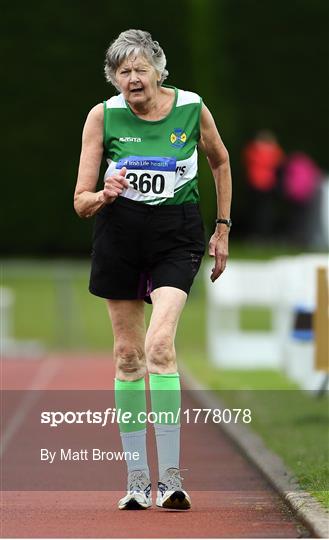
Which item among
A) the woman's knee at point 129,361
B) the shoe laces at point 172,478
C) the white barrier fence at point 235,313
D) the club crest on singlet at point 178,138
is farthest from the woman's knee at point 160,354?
the white barrier fence at point 235,313

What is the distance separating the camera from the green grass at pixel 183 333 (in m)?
12.8

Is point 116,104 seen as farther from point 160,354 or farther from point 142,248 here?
point 160,354

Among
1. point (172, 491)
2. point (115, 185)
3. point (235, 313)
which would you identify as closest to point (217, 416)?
point (172, 491)

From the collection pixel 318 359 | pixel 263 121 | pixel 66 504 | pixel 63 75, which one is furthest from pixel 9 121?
pixel 66 504

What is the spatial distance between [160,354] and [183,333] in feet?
52.3

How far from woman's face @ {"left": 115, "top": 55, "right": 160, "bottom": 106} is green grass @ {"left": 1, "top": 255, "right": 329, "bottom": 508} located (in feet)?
14.0

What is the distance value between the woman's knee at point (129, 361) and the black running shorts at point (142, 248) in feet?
0.74

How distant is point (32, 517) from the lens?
7531 millimetres

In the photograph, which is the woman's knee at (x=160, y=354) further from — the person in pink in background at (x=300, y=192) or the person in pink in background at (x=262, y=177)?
the person in pink in background at (x=300, y=192)

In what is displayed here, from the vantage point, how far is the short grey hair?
748cm

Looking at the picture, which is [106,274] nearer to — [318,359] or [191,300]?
[318,359]

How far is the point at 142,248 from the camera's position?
7.65 m

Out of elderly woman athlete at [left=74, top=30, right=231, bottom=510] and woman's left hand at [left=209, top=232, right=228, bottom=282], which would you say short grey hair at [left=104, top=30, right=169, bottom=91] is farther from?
woman's left hand at [left=209, top=232, right=228, bottom=282]

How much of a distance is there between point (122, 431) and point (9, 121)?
22.4 meters
